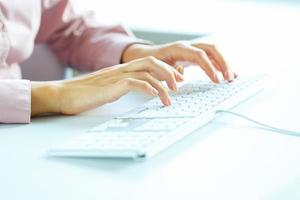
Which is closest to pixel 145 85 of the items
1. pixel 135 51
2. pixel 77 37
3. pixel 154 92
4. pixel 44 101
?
pixel 154 92

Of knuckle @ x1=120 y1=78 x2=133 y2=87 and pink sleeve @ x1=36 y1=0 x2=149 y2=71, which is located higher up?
knuckle @ x1=120 y1=78 x2=133 y2=87

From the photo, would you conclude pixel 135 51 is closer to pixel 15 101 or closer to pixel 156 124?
pixel 15 101

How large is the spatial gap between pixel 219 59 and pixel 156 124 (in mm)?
308

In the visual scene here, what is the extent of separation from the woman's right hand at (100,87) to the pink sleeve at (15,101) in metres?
0.02

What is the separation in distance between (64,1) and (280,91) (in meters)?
0.55

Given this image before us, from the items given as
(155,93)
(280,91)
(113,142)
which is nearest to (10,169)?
(113,142)

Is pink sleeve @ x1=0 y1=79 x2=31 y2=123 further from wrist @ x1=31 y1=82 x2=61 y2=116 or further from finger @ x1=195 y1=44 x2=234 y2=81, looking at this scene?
finger @ x1=195 y1=44 x2=234 y2=81

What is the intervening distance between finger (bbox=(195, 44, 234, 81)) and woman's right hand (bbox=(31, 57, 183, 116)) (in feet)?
0.41

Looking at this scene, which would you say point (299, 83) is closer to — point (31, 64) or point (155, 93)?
point (155, 93)

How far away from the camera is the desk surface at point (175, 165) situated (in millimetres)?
655

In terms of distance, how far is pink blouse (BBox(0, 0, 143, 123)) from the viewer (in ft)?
3.82

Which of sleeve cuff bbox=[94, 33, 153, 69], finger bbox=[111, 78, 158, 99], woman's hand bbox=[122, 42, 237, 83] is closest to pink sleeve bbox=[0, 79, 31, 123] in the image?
finger bbox=[111, 78, 158, 99]

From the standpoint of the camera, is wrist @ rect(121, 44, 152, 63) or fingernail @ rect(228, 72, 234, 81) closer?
fingernail @ rect(228, 72, 234, 81)

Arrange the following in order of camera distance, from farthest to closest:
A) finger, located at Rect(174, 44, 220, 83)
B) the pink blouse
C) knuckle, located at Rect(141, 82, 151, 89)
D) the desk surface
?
1. the pink blouse
2. finger, located at Rect(174, 44, 220, 83)
3. knuckle, located at Rect(141, 82, 151, 89)
4. the desk surface
